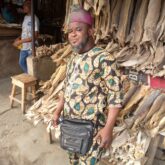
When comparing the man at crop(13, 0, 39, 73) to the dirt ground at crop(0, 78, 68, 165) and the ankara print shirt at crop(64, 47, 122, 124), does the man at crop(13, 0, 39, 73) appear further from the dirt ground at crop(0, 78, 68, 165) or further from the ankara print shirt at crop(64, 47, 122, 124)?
the ankara print shirt at crop(64, 47, 122, 124)

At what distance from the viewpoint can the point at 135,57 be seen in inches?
110

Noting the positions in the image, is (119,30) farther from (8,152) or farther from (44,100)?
(8,152)

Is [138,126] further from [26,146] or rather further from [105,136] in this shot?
[26,146]

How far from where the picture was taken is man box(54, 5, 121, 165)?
1.88m

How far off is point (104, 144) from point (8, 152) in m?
1.89

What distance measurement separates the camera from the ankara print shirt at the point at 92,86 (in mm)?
1900

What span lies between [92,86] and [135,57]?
1018 millimetres

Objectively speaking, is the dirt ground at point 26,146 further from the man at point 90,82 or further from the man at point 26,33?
the man at point 26,33

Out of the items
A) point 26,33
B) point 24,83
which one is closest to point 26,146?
point 24,83

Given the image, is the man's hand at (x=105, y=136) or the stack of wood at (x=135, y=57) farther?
the stack of wood at (x=135, y=57)

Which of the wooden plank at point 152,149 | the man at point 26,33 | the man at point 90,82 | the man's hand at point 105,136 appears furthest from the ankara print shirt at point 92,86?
the man at point 26,33

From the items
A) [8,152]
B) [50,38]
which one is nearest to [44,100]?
[8,152]

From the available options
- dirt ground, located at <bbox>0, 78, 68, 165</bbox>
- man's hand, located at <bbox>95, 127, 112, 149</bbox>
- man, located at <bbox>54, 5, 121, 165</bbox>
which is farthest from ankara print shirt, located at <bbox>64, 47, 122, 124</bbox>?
dirt ground, located at <bbox>0, 78, 68, 165</bbox>

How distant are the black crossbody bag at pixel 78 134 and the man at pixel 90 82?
0.15 feet
